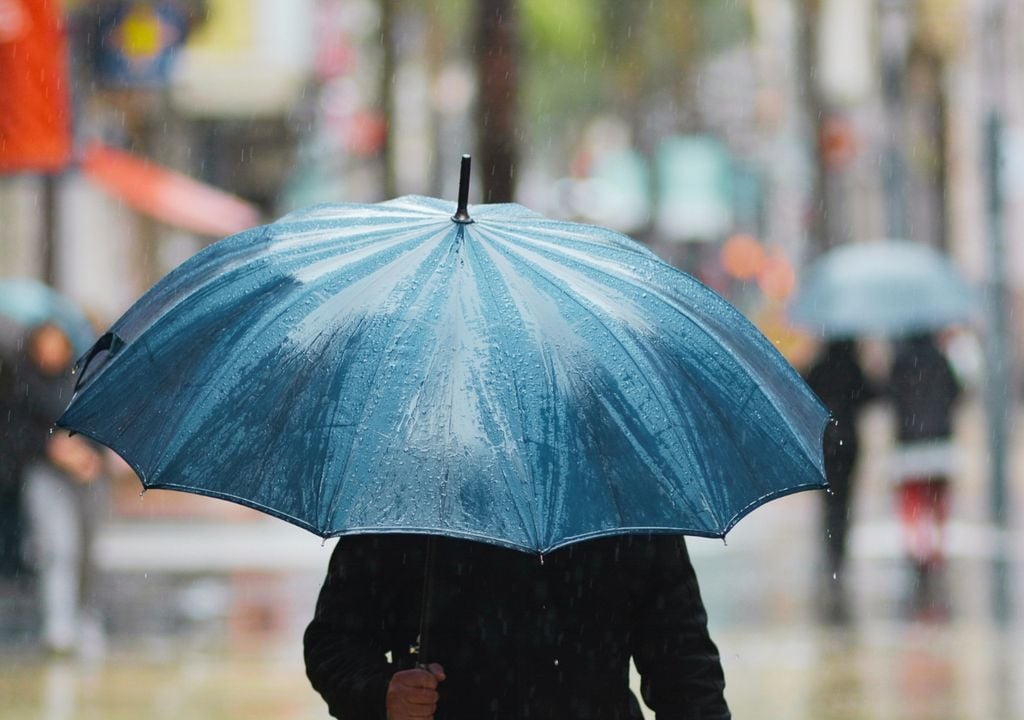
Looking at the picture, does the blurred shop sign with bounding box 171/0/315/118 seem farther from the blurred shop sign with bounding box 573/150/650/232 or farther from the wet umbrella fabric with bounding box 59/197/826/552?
the blurred shop sign with bounding box 573/150/650/232

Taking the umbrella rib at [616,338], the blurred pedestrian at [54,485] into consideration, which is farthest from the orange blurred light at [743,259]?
the umbrella rib at [616,338]

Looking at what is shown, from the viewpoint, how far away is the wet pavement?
377 inches

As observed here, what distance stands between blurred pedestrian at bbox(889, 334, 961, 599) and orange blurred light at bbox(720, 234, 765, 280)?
3404cm

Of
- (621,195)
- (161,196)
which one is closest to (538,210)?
(161,196)

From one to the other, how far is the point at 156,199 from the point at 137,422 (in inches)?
744

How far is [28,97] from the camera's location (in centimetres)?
1312

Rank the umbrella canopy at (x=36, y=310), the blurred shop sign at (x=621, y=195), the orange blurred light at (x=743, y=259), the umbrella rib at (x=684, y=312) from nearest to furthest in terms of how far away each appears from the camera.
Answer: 1. the umbrella rib at (x=684, y=312)
2. the umbrella canopy at (x=36, y=310)
3. the orange blurred light at (x=743, y=259)
4. the blurred shop sign at (x=621, y=195)

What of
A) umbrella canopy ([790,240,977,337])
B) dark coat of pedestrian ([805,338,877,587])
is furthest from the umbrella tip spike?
dark coat of pedestrian ([805,338,877,587])

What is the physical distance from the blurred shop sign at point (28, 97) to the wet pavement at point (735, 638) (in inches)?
117

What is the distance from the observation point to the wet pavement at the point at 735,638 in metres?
9.58

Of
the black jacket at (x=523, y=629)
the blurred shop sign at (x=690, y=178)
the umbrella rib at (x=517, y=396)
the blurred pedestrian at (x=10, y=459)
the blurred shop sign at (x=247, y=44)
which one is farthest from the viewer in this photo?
the blurred shop sign at (x=690, y=178)

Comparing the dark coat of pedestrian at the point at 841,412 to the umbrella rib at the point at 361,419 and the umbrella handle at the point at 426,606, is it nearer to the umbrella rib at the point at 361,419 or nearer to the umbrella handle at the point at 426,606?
the umbrella handle at the point at 426,606

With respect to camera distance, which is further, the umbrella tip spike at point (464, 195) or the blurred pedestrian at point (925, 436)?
the blurred pedestrian at point (925, 436)

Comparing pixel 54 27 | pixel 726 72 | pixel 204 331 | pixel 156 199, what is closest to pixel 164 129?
pixel 156 199
